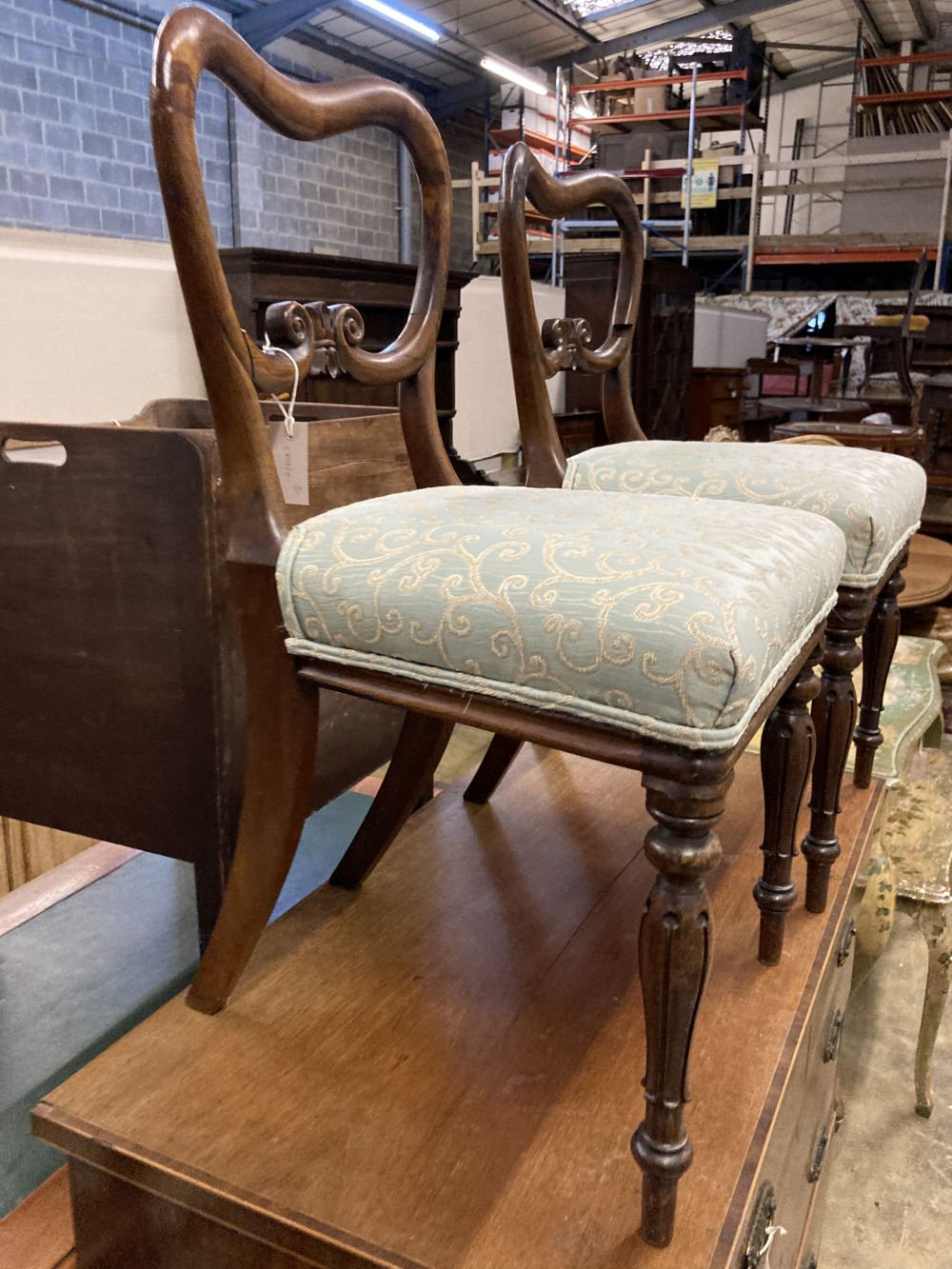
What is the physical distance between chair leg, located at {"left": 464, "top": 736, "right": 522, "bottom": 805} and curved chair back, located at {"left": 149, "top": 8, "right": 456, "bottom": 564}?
537 mm

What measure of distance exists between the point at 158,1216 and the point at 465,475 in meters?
2.85

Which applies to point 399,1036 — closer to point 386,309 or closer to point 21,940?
point 21,940

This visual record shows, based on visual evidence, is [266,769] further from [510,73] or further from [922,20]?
[922,20]

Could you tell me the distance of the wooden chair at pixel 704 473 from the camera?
1.06 m

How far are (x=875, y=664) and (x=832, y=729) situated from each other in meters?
0.37

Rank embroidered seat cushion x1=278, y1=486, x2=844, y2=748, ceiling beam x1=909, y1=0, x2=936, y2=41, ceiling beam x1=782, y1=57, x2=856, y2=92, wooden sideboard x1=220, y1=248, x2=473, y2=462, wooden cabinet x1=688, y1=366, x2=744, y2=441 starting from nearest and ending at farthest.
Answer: embroidered seat cushion x1=278, y1=486, x2=844, y2=748 → wooden sideboard x1=220, y1=248, x2=473, y2=462 → wooden cabinet x1=688, y1=366, x2=744, y2=441 → ceiling beam x1=909, y1=0, x2=936, y2=41 → ceiling beam x1=782, y1=57, x2=856, y2=92

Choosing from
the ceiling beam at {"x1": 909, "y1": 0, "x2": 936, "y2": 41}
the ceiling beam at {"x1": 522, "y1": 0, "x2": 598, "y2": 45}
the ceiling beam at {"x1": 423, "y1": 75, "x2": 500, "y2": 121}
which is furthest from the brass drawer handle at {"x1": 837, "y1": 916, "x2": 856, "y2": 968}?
the ceiling beam at {"x1": 909, "y1": 0, "x2": 936, "y2": 41}

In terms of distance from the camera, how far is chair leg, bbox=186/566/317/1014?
2.63 ft

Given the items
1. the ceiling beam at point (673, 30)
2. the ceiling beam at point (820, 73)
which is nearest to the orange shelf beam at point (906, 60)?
the ceiling beam at point (673, 30)

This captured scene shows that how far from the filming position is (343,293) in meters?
3.01

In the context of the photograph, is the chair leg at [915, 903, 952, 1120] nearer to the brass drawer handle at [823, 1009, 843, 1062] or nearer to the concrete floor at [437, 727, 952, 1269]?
the concrete floor at [437, 727, 952, 1269]

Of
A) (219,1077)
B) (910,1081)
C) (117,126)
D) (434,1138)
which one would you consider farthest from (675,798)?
(117,126)

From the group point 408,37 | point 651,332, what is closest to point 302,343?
Result: point 651,332

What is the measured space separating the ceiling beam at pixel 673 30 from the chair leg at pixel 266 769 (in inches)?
387
